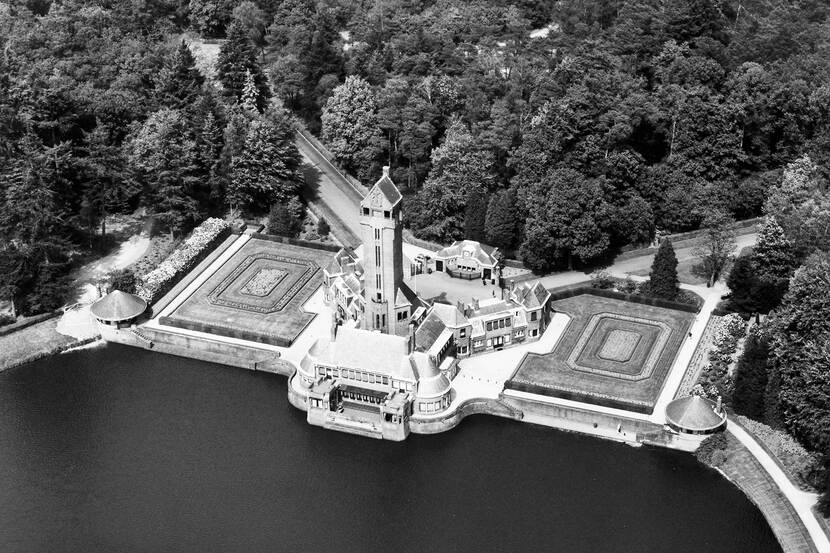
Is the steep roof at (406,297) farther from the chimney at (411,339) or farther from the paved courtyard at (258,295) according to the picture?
the paved courtyard at (258,295)

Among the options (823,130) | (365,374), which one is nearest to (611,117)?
(823,130)

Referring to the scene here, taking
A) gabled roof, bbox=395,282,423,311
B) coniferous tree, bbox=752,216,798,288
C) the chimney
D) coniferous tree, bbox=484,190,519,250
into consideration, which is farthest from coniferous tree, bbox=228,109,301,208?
coniferous tree, bbox=752,216,798,288

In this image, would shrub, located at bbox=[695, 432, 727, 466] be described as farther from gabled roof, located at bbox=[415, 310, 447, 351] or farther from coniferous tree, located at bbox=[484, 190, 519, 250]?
coniferous tree, located at bbox=[484, 190, 519, 250]

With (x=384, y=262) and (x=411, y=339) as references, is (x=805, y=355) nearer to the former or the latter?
(x=411, y=339)

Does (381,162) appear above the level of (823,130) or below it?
below

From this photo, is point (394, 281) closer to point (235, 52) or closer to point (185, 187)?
point (185, 187)
